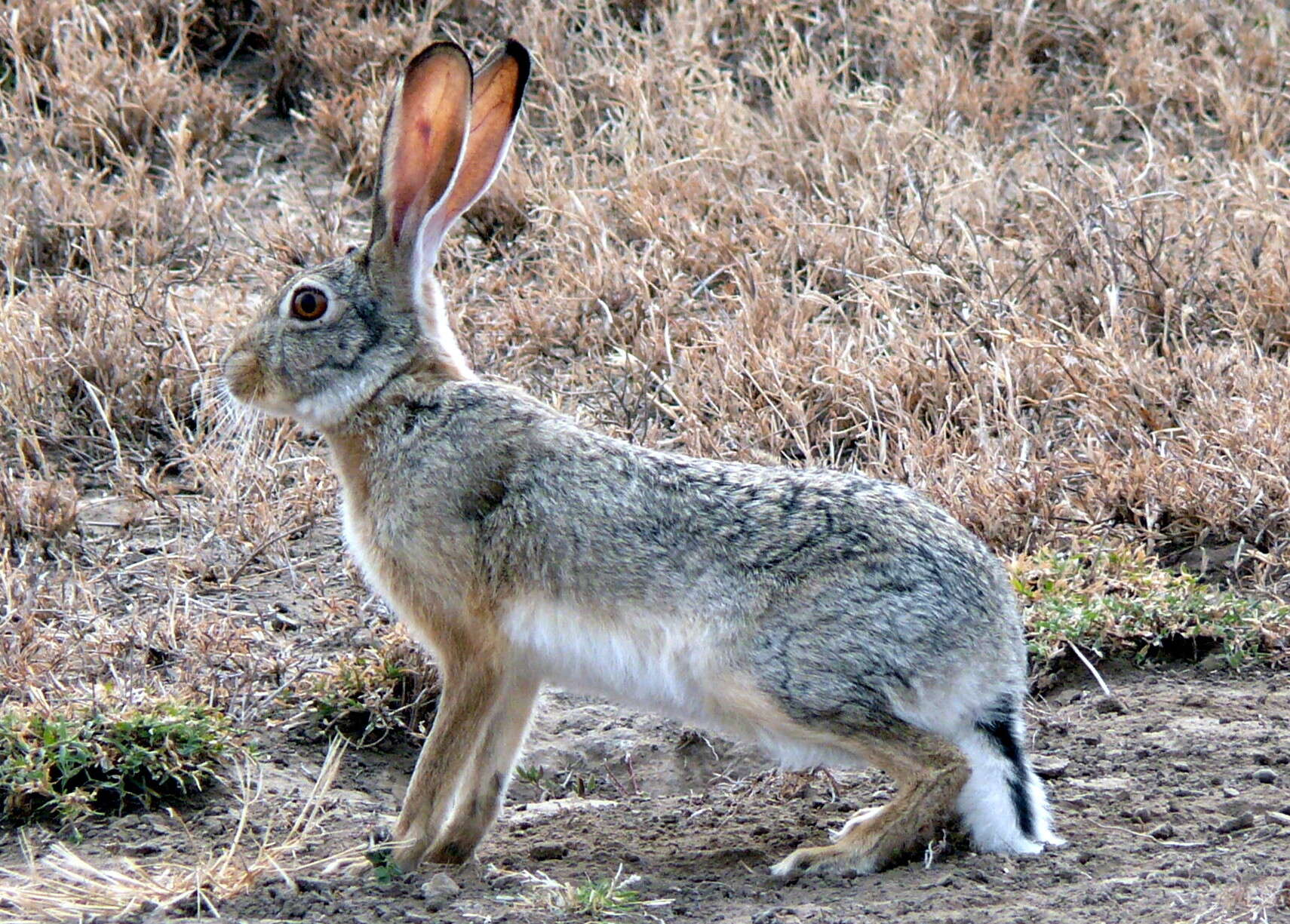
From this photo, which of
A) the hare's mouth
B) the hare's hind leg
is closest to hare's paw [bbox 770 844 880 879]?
the hare's hind leg

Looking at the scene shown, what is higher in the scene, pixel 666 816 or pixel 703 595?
pixel 703 595

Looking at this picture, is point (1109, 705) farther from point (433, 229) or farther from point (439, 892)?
point (433, 229)

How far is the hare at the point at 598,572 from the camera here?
387 centimetres

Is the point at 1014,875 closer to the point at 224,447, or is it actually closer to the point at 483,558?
the point at 483,558

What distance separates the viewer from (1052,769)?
446cm

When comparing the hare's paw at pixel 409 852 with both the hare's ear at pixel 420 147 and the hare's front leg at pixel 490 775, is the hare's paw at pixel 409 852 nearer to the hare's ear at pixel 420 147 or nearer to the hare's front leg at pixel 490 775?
the hare's front leg at pixel 490 775

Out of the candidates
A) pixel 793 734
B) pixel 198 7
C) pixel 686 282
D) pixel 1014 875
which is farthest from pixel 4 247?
pixel 1014 875

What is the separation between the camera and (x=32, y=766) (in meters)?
4.20

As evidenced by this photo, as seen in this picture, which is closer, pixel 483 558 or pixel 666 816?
pixel 483 558

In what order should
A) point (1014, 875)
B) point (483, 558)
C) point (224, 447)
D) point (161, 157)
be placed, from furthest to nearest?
point (161, 157) < point (224, 447) < point (483, 558) < point (1014, 875)

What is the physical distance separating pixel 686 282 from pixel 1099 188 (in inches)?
65.3

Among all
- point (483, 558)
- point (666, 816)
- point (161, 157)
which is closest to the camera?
point (483, 558)

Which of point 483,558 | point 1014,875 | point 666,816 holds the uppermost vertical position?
point 483,558

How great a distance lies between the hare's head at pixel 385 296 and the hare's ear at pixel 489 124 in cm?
3
